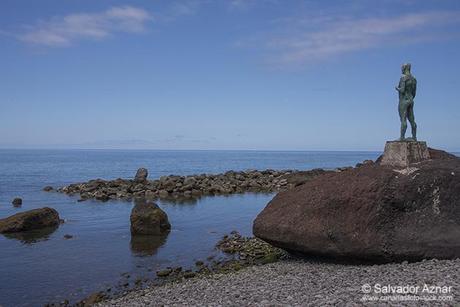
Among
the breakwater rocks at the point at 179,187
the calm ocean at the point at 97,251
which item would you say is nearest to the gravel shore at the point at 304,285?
the calm ocean at the point at 97,251

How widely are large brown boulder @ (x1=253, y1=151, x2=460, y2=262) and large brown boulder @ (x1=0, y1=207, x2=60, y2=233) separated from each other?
53.0 ft

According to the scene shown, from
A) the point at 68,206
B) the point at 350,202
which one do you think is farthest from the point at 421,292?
the point at 68,206

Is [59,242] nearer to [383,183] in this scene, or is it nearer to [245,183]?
[383,183]

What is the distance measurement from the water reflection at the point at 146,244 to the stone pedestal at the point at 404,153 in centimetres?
1037

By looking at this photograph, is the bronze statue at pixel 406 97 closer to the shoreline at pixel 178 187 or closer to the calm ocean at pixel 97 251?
the calm ocean at pixel 97 251

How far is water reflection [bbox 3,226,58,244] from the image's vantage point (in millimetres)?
22734

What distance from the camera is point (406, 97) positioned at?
1575cm

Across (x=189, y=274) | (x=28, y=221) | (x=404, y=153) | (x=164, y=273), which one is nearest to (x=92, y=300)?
(x=164, y=273)

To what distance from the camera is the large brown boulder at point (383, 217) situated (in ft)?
41.8

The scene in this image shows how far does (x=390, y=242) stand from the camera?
12.8 m

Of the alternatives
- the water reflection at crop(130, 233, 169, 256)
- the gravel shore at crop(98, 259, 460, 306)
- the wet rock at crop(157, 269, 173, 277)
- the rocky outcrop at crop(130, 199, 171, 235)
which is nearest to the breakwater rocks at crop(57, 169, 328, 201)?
the rocky outcrop at crop(130, 199, 171, 235)

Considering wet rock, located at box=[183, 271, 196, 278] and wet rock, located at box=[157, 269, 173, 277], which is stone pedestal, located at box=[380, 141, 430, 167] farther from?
wet rock, located at box=[157, 269, 173, 277]

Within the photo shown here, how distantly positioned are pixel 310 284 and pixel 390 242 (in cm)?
285

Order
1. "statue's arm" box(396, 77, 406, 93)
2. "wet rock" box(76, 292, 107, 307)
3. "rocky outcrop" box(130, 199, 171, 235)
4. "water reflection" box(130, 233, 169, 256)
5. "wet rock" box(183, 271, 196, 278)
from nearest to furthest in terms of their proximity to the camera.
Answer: "wet rock" box(76, 292, 107, 307), "statue's arm" box(396, 77, 406, 93), "wet rock" box(183, 271, 196, 278), "water reflection" box(130, 233, 169, 256), "rocky outcrop" box(130, 199, 171, 235)
